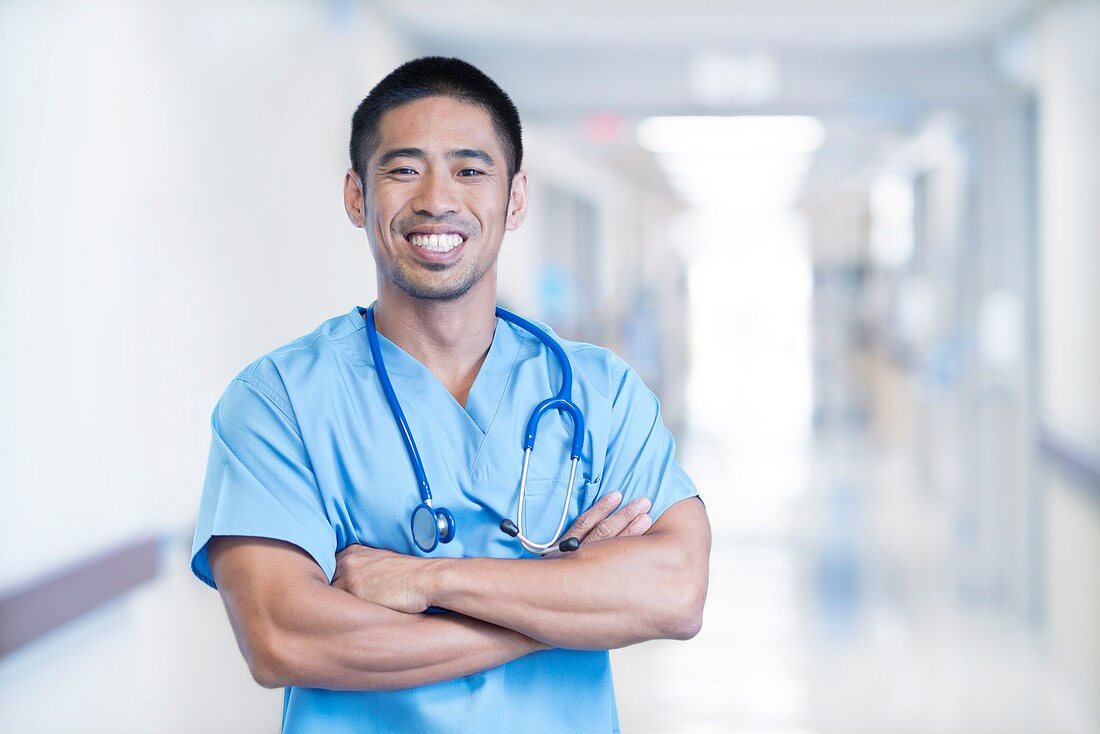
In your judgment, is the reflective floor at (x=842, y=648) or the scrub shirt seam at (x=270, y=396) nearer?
the scrub shirt seam at (x=270, y=396)

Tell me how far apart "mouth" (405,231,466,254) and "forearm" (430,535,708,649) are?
0.31 meters

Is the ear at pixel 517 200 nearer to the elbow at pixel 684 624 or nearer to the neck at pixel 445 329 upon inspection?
the neck at pixel 445 329

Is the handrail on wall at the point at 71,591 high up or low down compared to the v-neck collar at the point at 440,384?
down

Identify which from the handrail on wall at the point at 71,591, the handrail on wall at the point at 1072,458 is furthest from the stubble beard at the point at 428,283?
the handrail on wall at the point at 1072,458

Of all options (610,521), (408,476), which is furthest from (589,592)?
(408,476)

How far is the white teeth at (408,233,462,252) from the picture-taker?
1136 millimetres

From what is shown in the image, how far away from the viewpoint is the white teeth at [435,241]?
3.73ft

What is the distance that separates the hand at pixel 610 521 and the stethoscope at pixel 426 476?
22 millimetres

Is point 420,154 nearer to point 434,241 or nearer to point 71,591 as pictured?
point 434,241

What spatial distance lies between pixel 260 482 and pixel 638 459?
40 centimetres

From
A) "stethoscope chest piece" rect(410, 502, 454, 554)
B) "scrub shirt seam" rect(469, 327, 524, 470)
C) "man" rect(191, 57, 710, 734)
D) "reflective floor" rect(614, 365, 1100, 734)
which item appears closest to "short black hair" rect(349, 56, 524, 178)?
"man" rect(191, 57, 710, 734)

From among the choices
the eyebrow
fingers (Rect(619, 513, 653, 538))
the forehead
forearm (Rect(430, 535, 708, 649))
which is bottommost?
forearm (Rect(430, 535, 708, 649))

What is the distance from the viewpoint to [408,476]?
1145mm

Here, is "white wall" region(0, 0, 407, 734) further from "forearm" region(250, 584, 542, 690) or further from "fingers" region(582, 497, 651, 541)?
"fingers" region(582, 497, 651, 541)
